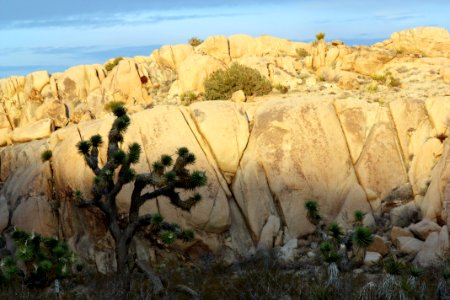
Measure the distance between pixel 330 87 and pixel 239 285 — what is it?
56.8 feet

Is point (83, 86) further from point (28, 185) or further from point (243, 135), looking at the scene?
point (243, 135)

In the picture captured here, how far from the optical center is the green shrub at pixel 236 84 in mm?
26469

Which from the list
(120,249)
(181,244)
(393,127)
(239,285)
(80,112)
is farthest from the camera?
(80,112)

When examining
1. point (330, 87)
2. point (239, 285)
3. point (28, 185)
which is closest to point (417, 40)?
point (330, 87)

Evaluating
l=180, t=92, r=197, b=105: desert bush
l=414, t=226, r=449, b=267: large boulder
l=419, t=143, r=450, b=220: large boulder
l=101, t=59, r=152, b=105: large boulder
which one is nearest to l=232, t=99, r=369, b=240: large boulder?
l=419, t=143, r=450, b=220: large boulder

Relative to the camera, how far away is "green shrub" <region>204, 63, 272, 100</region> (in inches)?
1042

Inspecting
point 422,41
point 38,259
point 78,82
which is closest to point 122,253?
point 38,259

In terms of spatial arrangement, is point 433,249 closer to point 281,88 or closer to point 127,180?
point 127,180

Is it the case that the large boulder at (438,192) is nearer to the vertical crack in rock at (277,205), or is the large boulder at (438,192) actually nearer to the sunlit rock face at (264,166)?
the sunlit rock face at (264,166)

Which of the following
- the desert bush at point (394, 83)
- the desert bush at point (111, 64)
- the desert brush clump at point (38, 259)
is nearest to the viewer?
the desert brush clump at point (38, 259)

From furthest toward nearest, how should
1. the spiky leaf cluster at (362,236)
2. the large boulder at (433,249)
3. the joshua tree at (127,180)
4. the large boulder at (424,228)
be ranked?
the large boulder at (424,228) < the large boulder at (433,249) < the joshua tree at (127,180) < the spiky leaf cluster at (362,236)

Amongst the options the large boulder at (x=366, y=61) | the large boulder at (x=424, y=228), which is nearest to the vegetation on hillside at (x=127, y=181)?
the large boulder at (x=424, y=228)

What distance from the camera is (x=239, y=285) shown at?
11.3 meters

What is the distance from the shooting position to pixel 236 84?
87.0 feet
